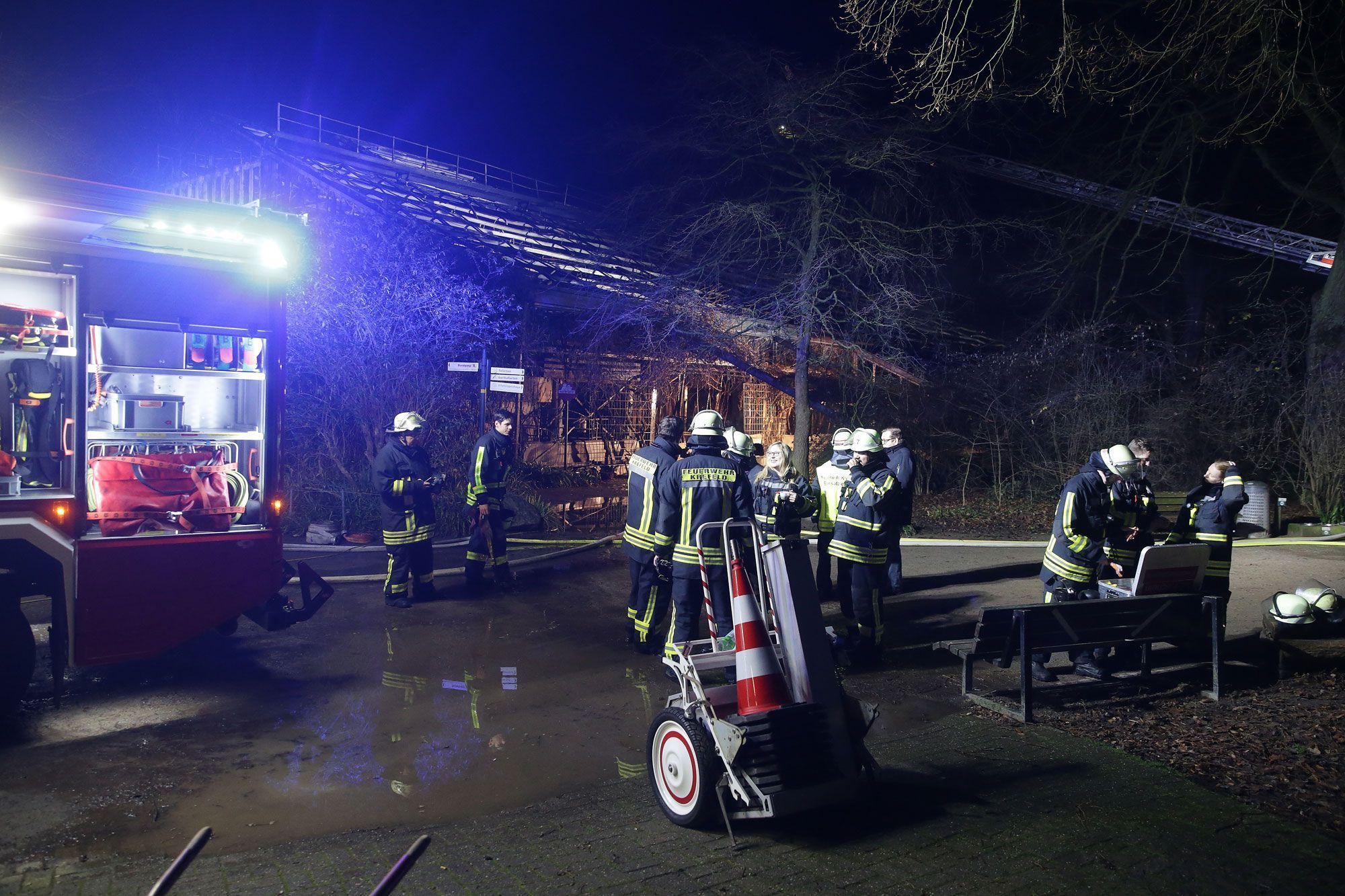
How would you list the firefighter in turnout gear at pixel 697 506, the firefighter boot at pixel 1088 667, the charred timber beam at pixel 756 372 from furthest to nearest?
the charred timber beam at pixel 756 372, the firefighter boot at pixel 1088 667, the firefighter in turnout gear at pixel 697 506

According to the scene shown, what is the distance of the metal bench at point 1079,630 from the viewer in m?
5.59

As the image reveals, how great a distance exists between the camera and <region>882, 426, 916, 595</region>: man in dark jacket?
8312 mm

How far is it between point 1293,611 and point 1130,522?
150cm

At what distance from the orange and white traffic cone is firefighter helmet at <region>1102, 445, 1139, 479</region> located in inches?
142

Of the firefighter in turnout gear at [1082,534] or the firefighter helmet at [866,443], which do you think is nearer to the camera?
the firefighter in turnout gear at [1082,534]

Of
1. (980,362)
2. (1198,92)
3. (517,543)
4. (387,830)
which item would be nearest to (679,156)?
(980,362)

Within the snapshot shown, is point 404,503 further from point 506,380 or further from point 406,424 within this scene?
point 506,380

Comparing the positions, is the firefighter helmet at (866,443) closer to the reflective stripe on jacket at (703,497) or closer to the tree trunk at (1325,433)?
the reflective stripe on jacket at (703,497)

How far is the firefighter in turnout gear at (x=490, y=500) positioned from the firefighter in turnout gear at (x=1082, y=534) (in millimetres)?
5052

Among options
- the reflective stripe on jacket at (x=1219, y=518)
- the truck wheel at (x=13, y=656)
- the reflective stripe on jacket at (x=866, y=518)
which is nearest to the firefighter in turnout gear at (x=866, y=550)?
the reflective stripe on jacket at (x=866, y=518)

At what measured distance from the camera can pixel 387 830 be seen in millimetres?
4047

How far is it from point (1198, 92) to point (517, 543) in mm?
14579

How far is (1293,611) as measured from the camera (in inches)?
279

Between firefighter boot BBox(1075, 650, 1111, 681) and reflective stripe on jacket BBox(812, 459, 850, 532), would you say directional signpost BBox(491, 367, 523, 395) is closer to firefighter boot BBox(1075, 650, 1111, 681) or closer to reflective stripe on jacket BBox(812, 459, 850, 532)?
reflective stripe on jacket BBox(812, 459, 850, 532)
